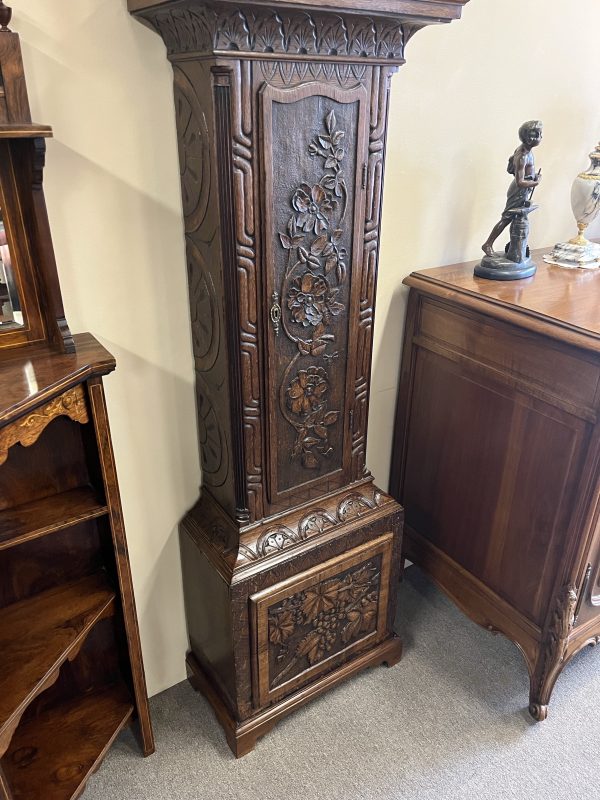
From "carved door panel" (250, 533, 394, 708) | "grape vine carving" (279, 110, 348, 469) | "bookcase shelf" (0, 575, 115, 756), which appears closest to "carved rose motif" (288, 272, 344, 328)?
"grape vine carving" (279, 110, 348, 469)

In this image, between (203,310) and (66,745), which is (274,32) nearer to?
(203,310)

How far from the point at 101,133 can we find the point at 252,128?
0.95ft

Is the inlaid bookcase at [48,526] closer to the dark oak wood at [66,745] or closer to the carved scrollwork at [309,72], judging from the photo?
the dark oak wood at [66,745]

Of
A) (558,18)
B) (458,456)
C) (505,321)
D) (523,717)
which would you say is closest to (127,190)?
(505,321)

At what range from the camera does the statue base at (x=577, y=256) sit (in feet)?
5.33

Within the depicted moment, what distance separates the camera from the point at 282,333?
3.79ft

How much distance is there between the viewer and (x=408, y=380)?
5.43ft

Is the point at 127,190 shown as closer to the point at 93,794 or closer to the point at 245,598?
the point at 245,598

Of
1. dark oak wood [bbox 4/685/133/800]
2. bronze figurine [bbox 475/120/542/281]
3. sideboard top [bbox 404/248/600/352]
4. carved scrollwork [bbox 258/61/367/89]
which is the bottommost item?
dark oak wood [bbox 4/685/133/800]

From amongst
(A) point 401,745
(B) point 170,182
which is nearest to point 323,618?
(A) point 401,745

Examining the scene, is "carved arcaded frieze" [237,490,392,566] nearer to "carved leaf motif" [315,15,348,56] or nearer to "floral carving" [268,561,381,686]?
"floral carving" [268,561,381,686]

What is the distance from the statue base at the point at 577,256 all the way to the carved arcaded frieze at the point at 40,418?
1.29 m

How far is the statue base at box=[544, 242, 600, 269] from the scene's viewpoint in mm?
1625

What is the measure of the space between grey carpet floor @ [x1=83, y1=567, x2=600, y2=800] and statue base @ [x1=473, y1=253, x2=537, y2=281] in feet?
3.43
